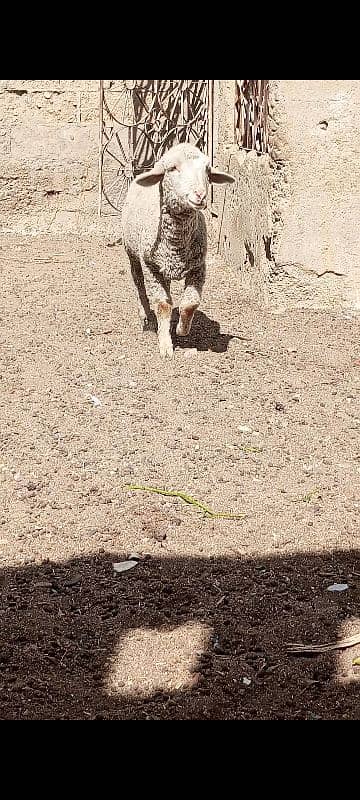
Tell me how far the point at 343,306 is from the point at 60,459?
143 inches

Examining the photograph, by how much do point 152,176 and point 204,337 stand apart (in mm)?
1481

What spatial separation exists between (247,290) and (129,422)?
11.4ft

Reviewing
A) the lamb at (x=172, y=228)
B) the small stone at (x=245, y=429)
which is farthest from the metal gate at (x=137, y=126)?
the small stone at (x=245, y=429)

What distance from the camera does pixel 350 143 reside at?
7.20m

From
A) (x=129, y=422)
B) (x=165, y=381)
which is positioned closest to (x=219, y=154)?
(x=165, y=381)

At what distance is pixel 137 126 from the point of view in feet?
37.3

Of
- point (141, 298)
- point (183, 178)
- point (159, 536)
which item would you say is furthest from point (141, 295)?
point (159, 536)

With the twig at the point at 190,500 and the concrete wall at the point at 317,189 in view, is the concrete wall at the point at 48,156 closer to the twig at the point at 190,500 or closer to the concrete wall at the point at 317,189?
the concrete wall at the point at 317,189

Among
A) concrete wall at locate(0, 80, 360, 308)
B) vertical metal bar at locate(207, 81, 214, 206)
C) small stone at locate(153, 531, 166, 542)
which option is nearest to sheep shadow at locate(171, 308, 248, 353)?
concrete wall at locate(0, 80, 360, 308)

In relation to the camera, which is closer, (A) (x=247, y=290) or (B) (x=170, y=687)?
(B) (x=170, y=687)

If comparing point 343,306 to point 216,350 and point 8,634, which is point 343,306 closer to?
Answer: point 216,350

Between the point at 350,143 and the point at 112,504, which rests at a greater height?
the point at 350,143

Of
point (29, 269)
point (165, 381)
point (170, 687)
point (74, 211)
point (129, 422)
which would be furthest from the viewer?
point (74, 211)

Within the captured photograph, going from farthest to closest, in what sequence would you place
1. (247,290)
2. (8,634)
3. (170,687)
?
(247,290) → (8,634) → (170,687)
